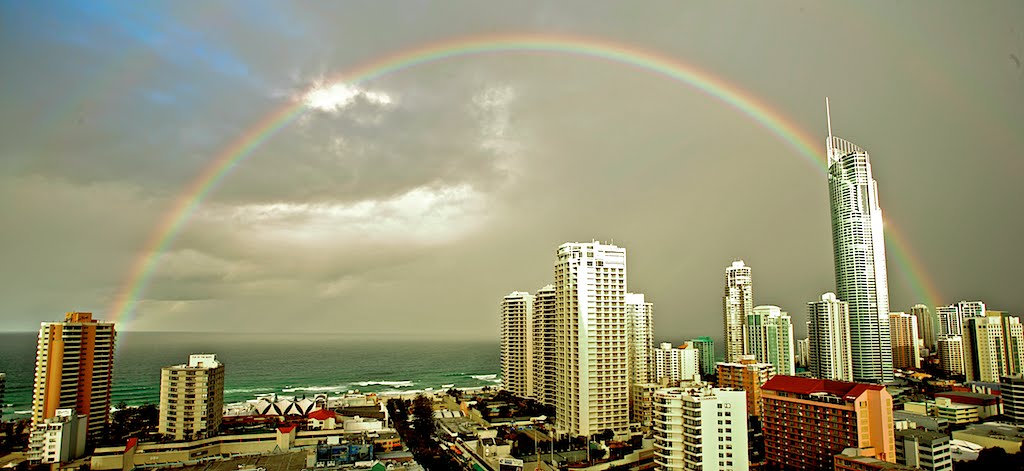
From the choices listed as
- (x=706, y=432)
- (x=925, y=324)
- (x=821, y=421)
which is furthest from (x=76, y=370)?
(x=925, y=324)

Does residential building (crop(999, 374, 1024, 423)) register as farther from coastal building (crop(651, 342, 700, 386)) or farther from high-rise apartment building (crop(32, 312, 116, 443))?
high-rise apartment building (crop(32, 312, 116, 443))

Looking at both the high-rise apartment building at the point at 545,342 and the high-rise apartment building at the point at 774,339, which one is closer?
the high-rise apartment building at the point at 545,342

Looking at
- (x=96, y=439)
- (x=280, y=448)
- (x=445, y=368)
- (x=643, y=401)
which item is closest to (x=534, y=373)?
(x=643, y=401)

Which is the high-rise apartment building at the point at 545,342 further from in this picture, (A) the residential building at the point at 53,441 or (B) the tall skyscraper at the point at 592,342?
(A) the residential building at the point at 53,441

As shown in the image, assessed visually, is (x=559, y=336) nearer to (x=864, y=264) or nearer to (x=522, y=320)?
(x=522, y=320)

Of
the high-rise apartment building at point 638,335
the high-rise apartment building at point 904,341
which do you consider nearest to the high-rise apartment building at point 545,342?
the high-rise apartment building at point 638,335

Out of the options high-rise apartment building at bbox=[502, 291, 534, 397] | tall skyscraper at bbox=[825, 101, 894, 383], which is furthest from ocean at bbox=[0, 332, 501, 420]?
tall skyscraper at bbox=[825, 101, 894, 383]

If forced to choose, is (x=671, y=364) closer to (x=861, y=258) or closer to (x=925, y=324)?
(x=861, y=258)
